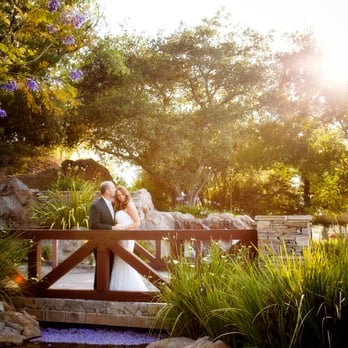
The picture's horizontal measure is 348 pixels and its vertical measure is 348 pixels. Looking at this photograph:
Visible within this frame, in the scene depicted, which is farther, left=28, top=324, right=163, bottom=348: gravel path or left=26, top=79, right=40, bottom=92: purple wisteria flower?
left=26, top=79, right=40, bottom=92: purple wisteria flower

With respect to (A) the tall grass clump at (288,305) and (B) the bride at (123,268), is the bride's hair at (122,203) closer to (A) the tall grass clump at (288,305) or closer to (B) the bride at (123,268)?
(B) the bride at (123,268)

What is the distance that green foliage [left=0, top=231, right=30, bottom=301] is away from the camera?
23.4 ft

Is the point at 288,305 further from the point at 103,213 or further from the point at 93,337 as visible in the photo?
the point at 103,213

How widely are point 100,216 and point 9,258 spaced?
1.45m

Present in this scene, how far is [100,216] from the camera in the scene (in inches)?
308

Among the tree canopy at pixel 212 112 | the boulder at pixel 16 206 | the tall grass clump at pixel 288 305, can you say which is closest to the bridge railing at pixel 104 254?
the tall grass clump at pixel 288 305

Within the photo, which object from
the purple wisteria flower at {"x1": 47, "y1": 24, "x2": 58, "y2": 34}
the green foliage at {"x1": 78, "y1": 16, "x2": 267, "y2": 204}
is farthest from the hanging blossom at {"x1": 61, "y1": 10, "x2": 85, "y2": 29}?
the green foliage at {"x1": 78, "y1": 16, "x2": 267, "y2": 204}

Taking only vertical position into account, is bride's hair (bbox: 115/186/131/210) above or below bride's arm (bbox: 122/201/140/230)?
above

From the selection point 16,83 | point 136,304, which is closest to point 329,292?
point 136,304

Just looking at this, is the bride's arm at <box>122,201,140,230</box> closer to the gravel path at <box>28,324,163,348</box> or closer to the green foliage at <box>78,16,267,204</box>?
the gravel path at <box>28,324,163,348</box>

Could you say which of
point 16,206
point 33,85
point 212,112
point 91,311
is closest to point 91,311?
point 91,311

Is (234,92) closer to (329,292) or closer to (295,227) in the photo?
(295,227)

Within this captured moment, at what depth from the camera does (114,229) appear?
7.73 meters

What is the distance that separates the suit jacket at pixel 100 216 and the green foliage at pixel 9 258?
1.04m
